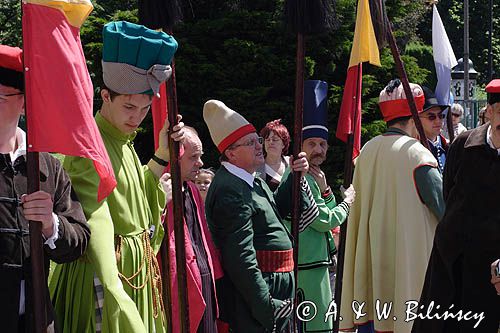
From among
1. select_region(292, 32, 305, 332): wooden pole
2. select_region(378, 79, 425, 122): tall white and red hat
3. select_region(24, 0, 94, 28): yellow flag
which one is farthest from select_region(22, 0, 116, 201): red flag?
select_region(378, 79, 425, 122): tall white and red hat

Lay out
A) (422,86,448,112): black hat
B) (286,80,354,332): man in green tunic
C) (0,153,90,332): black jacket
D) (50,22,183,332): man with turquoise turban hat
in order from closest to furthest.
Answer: (0,153,90,332): black jacket < (50,22,183,332): man with turquoise turban hat < (286,80,354,332): man in green tunic < (422,86,448,112): black hat

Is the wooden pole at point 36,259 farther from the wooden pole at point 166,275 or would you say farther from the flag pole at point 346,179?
the flag pole at point 346,179

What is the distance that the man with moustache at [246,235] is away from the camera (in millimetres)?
5039

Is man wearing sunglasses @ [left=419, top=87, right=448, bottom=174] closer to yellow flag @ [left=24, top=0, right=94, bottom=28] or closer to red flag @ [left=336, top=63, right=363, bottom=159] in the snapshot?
red flag @ [left=336, top=63, right=363, bottom=159]

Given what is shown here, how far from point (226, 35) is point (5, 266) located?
10.5 meters

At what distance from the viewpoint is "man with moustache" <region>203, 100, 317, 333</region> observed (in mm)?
5039

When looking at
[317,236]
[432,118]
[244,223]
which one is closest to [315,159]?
[317,236]

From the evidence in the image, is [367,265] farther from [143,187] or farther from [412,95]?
[143,187]

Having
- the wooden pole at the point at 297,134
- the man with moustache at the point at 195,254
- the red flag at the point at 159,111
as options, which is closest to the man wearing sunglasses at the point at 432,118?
the wooden pole at the point at 297,134

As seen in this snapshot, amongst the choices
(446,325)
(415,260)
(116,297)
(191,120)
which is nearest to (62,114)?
(116,297)

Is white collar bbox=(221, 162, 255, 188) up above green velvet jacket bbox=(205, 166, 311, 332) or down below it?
above

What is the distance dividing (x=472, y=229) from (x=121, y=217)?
1.92 metres

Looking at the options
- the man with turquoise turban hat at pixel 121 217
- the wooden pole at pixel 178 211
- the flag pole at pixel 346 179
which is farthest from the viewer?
the flag pole at pixel 346 179

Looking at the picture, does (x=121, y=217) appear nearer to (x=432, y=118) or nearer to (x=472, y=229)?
(x=472, y=229)
